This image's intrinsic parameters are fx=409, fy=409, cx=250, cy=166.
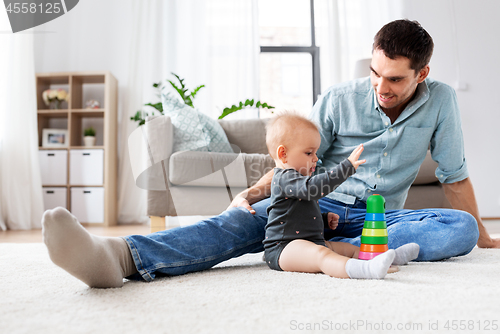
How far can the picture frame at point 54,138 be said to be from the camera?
142 inches

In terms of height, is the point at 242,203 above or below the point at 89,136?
below

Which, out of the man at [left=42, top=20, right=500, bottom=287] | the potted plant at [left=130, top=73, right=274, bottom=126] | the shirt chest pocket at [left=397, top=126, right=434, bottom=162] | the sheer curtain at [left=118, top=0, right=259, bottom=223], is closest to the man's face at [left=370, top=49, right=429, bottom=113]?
the man at [left=42, top=20, right=500, bottom=287]

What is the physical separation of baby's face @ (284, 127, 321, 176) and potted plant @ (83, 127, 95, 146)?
2994 millimetres

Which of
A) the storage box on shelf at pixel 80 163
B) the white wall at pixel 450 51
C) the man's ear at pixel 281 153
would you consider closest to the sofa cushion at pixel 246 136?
the storage box on shelf at pixel 80 163

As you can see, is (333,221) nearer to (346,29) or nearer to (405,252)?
(405,252)

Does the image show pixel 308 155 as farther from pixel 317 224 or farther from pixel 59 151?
pixel 59 151

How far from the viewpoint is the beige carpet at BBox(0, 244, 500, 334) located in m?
0.55

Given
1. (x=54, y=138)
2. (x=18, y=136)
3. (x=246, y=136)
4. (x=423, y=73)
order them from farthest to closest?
(x=54, y=138) < (x=18, y=136) < (x=246, y=136) < (x=423, y=73)

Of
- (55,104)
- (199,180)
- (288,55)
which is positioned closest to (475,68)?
(288,55)

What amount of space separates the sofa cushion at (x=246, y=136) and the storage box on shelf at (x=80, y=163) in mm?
1288

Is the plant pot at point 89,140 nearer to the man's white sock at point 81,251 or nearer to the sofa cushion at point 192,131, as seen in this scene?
the sofa cushion at point 192,131

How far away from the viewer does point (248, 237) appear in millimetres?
1036

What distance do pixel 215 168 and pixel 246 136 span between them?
0.76 metres

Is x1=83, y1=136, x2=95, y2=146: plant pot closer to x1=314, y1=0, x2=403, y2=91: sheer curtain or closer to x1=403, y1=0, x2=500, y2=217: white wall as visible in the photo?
x1=314, y1=0, x2=403, y2=91: sheer curtain
